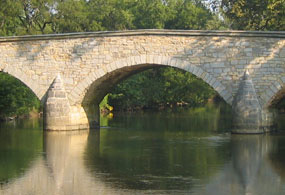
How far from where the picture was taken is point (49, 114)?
20.0 metres

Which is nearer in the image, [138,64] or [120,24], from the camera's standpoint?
[138,64]

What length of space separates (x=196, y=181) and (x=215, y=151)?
4.19m

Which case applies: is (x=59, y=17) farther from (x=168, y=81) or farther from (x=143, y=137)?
(x=143, y=137)

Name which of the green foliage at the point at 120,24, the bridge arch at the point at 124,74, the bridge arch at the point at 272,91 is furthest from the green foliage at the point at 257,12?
the green foliage at the point at 120,24

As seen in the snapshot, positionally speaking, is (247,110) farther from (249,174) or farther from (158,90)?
(158,90)

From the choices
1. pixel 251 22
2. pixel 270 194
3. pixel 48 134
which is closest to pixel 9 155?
pixel 48 134

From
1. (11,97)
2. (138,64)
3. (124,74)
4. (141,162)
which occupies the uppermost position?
(138,64)

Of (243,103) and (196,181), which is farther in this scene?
(243,103)

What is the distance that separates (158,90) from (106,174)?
1034 inches

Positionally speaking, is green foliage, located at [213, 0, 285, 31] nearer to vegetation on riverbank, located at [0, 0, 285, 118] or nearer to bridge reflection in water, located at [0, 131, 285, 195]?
vegetation on riverbank, located at [0, 0, 285, 118]

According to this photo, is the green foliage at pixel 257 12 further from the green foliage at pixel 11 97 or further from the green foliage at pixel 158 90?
the green foliage at pixel 158 90

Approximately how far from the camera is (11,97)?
25500 millimetres

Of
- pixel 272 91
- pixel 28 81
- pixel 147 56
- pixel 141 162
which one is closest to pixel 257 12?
pixel 272 91

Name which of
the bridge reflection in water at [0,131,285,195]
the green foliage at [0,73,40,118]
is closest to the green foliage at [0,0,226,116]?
the green foliage at [0,73,40,118]
